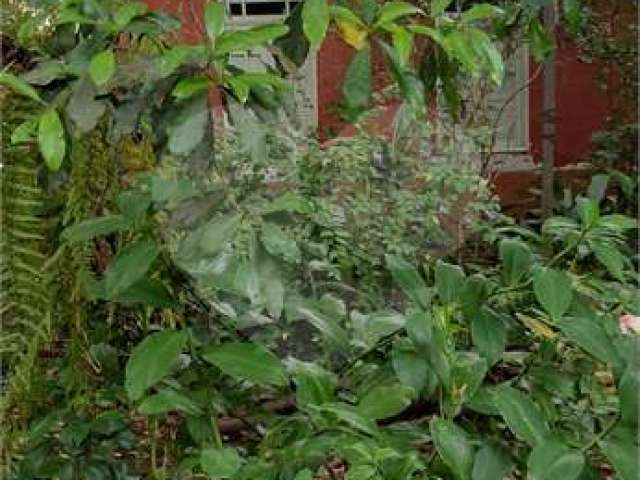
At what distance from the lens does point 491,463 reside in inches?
52.4

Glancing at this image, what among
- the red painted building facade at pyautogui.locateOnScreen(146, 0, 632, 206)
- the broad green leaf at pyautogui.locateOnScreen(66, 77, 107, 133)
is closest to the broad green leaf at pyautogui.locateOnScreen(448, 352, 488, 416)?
the broad green leaf at pyautogui.locateOnScreen(66, 77, 107, 133)

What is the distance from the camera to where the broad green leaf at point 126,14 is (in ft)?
4.46

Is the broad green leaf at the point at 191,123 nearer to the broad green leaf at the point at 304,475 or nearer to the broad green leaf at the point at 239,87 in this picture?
the broad green leaf at the point at 239,87

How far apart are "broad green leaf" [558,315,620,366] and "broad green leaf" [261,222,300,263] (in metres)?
0.35

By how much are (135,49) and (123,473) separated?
686 mm

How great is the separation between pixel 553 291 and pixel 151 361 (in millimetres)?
521

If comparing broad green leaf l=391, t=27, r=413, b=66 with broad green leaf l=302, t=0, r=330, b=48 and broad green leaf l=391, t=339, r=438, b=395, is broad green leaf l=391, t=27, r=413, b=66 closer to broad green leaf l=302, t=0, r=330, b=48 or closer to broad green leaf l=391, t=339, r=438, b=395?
broad green leaf l=302, t=0, r=330, b=48

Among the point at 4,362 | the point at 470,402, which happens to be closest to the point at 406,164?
the point at 4,362

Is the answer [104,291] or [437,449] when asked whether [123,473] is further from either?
[437,449]

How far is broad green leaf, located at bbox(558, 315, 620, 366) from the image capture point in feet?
4.25

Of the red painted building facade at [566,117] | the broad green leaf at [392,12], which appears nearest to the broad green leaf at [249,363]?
the broad green leaf at [392,12]

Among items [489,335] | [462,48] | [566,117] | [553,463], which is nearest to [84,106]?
[462,48]

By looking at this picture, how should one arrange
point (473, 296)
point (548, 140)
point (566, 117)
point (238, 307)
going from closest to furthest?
point (473, 296) < point (238, 307) < point (548, 140) < point (566, 117)

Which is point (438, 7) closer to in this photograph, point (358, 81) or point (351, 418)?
point (358, 81)
